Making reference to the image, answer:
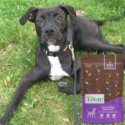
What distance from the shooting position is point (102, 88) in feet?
6.70

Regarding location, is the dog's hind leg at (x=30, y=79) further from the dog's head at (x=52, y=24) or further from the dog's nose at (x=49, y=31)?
the dog's nose at (x=49, y=31)

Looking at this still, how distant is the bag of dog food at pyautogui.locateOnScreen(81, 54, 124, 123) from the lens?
Answer: 6.29ft

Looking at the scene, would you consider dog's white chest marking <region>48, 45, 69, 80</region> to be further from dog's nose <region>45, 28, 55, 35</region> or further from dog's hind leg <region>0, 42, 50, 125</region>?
dog's nose <region>45, 28, 55, 35</region>

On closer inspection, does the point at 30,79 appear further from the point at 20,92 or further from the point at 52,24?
the point at 52,24

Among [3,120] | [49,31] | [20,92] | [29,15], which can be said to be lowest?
[3,120]

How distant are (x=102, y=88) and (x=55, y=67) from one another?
3.05 feet

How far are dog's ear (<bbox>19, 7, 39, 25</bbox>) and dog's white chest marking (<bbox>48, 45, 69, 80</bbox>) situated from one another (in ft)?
1.73

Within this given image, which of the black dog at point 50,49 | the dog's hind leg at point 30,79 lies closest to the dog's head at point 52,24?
the black dog at point 50,49

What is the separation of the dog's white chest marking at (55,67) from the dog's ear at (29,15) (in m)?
0.53

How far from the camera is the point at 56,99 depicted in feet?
8.66

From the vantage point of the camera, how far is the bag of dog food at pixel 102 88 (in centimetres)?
192

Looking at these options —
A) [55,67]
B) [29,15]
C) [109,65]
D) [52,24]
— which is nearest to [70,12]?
[52,24]

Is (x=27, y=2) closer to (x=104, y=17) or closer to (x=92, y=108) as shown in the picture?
(x=104, y=17)

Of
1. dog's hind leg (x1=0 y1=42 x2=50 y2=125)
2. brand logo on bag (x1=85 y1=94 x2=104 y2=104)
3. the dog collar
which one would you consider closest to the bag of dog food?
brand logo on bag (x1=85 y1=94 x2=104 y2=104)
